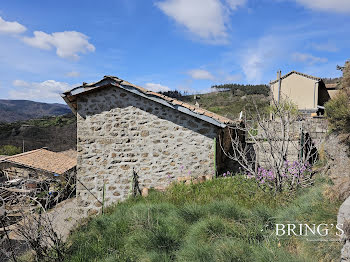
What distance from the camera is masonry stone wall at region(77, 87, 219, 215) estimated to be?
27.5ft

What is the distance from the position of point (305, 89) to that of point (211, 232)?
24784 millimetres

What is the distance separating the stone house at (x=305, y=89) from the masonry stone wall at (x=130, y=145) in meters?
18.8

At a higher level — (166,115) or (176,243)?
(166,115)

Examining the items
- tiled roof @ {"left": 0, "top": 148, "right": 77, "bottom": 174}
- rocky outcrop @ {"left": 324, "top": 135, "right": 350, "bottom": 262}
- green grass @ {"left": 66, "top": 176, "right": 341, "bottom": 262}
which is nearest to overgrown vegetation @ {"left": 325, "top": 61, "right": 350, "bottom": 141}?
rocky outcrop @ {"left": 324, "top": 135, "right": 350, "bottom": 262}

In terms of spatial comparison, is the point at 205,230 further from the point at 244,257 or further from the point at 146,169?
the point at 146,169

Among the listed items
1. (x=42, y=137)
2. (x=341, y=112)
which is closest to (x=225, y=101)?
(x=42, y=137)

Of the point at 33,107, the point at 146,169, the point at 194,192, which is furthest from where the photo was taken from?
the point at 33,107

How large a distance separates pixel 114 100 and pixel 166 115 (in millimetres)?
1785

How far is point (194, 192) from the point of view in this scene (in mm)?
7062

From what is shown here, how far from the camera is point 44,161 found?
47.9 feet

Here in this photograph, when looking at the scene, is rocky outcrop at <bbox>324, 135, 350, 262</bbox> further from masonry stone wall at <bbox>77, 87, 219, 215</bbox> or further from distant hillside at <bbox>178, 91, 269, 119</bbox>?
distant hillside at <bbox>178, 91, 269, 119</bbox>

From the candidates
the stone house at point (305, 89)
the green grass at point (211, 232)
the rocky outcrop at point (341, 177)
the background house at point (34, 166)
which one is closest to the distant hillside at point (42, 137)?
the background house at point (34, 166)

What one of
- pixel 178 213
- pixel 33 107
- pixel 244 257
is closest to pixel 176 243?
pixel 178 213

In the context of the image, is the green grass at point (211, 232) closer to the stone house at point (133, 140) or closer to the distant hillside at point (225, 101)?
the stone house at point (133, 140)
